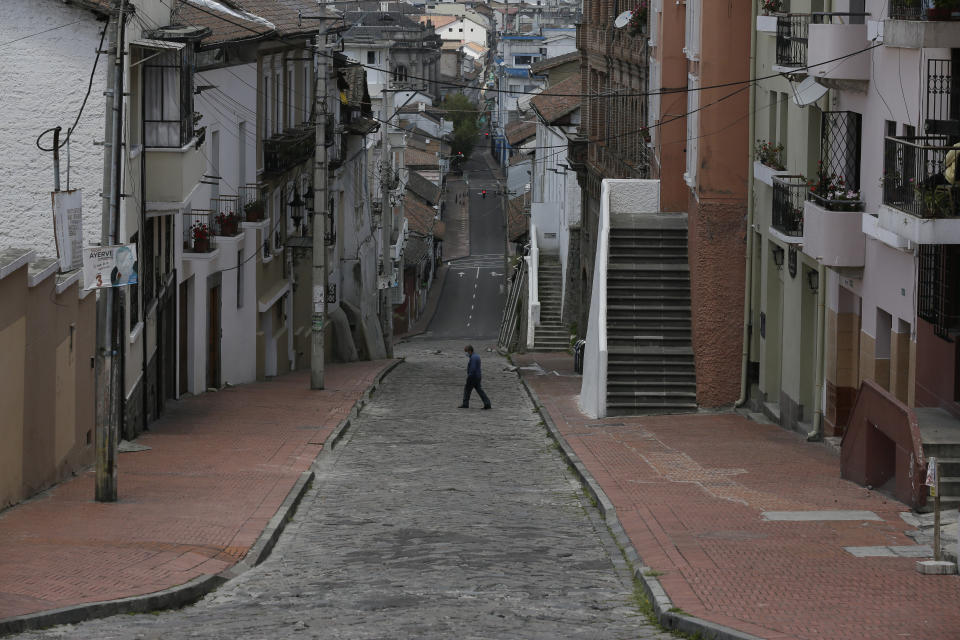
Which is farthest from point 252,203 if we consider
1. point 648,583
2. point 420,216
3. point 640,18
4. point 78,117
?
point 420,216

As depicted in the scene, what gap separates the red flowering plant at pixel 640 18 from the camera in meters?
34.7

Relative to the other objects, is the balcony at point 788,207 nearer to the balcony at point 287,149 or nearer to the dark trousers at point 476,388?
the dark trousers at point 476,388

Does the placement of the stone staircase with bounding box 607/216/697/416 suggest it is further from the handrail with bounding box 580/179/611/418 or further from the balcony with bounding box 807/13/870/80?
the balcony with bounding box 807/13/870/80

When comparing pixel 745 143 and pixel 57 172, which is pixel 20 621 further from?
pixel 745 143

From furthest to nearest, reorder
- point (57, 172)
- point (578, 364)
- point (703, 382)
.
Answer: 1. point (578, 364)
2. point (703, 382)
3. point (57, 172)

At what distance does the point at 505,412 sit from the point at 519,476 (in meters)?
8.69

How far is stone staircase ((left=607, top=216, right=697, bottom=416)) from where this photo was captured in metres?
25.3

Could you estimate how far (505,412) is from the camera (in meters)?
28.0

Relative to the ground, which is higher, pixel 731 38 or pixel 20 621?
pixel 731 38

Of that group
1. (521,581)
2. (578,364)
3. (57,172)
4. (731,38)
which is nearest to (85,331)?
(57,172)

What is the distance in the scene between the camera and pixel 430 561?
13008 mm

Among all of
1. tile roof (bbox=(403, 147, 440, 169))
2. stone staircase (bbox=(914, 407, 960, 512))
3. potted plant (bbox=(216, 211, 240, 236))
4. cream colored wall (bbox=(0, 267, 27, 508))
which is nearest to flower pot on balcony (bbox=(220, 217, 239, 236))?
potted plant (bbox=(216, 211, 240, 236))

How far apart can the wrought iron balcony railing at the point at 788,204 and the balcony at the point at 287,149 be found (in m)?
14.7

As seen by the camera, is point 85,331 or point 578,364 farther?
point 578,364
